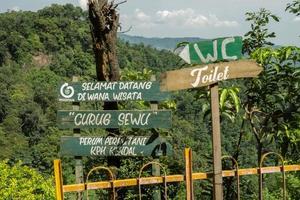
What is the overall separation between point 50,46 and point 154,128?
301 ft

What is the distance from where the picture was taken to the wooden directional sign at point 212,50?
3.46 meters

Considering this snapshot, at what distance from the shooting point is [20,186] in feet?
40.6

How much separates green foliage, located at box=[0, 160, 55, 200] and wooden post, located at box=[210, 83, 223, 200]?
28.0ft

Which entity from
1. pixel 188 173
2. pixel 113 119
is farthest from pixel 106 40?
pixel 188 173

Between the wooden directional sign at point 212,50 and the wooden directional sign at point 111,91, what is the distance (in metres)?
1.70

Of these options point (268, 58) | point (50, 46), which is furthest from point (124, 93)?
point (50, 46)

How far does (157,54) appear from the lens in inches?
4126

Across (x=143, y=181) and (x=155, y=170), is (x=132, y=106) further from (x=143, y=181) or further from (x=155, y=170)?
(x=143, y=181)

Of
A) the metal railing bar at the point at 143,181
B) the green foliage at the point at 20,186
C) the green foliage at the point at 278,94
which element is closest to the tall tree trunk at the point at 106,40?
the green foliage at the point at 278,94

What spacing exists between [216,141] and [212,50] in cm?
65

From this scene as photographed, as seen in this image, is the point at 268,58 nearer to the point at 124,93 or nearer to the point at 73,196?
the point at 124,93

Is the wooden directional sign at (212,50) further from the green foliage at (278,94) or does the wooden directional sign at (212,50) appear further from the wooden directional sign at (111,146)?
the wooden directional sign at (111,146)

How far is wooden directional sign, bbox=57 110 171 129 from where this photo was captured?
5.18 meters

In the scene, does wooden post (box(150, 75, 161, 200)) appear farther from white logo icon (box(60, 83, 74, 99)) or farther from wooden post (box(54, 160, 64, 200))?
wooden post (box(54, 160, 64, 200))
